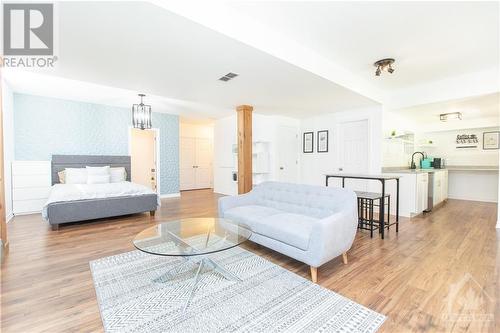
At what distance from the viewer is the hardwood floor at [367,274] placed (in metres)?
1.62

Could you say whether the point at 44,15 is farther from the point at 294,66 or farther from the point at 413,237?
the point at 413,237

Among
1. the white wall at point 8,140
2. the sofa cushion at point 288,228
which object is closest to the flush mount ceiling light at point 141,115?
the white wall at point 8,140

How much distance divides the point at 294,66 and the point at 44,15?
2518mm

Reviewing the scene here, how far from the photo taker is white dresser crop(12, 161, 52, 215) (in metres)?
4.54

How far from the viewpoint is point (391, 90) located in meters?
4.77

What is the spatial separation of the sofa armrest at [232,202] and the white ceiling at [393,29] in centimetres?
225

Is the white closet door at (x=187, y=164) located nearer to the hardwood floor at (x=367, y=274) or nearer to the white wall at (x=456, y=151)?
the hardwood floor at (x=367, y=274)

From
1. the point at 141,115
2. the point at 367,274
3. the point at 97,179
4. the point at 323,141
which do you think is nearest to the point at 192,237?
the point at 367,274

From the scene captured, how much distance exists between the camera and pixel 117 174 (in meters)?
5.50

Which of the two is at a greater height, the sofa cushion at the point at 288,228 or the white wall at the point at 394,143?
the white wall at the point at 394,143

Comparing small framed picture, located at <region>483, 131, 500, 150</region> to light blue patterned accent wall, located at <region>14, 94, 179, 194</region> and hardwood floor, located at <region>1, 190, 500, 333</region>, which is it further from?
light blue patterned accent wall, located at <region>14, 94, 179, 194</region>

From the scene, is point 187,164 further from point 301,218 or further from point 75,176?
point 301,218

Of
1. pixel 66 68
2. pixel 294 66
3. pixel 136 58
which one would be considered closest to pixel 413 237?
pixel 294 66

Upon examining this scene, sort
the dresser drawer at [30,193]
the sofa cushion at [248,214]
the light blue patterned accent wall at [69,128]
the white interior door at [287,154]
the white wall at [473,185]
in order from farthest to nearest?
the white interior door at [287,154]
the white wall at [473,185]
the light blue patterned accent wall at [69,128]
the dresser drawer at [30,193]
the sofa cushion at [248,214]
